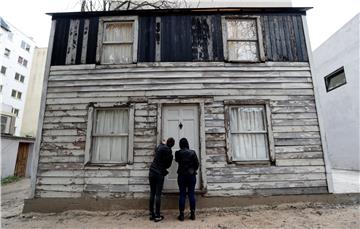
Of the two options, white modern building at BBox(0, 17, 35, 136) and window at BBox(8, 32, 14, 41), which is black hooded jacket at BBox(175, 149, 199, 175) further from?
window at BBox(8, 32, 14, 41)

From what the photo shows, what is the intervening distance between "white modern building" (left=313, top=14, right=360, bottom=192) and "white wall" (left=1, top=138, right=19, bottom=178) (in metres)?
19.1

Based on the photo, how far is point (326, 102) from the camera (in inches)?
641

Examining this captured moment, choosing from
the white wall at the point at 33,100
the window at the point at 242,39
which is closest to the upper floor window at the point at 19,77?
the white wall at the point at 33,100

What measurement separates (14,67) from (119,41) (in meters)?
33.8

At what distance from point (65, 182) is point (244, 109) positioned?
543cm

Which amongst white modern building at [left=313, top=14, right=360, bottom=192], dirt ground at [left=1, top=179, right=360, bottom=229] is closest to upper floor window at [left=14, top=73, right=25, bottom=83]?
dirt ground at [left=1, top=179, right=360, bottom=229]

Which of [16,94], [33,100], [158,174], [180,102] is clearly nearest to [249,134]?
[180,102]

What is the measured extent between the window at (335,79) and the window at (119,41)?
45.8ft

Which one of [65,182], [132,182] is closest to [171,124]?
[132,182]

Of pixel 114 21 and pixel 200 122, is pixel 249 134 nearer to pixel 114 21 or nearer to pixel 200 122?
pixel 200 122

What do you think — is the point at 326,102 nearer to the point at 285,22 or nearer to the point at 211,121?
the point at 285,22

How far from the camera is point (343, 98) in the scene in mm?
14484

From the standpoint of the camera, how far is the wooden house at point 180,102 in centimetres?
622

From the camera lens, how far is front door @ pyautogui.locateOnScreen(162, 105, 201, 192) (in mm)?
6387
